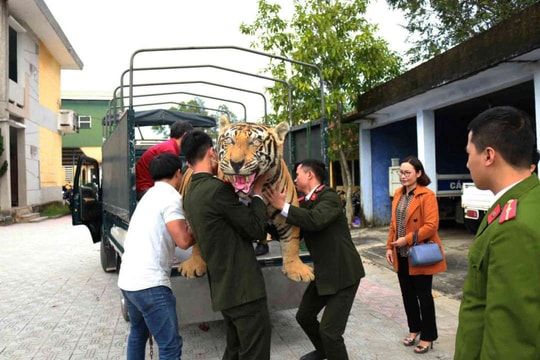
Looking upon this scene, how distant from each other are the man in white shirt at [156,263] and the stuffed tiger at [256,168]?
0.36m

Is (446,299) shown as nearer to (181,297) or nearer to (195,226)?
(181,297)

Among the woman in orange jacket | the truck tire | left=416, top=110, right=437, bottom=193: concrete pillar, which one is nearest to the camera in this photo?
the woman in orange jacket

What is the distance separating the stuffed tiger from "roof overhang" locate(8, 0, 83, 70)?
14874 mm

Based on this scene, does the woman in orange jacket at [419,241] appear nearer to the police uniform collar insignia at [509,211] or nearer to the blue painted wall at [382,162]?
the police uniform collar insignia at [509,211]

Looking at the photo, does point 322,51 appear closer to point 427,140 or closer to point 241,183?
point 427,140

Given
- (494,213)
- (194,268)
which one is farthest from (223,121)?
(494,213)

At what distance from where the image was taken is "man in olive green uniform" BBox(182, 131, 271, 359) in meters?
2.31

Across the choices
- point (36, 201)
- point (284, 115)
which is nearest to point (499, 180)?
point (284, 115)

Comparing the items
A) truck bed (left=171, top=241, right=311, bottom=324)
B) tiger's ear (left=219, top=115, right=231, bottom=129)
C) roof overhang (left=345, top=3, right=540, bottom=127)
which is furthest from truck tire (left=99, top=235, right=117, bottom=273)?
roof overhang (left=345, top=3, right=540, bottom=127)

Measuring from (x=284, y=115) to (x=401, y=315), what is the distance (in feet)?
17.2

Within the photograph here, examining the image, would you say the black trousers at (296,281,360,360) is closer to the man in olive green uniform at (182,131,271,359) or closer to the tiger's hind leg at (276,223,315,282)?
the tiger's hind leg at (276,223,315,282)

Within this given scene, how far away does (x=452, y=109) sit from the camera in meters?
9.32

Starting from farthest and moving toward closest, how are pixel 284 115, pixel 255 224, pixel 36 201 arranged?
pixel 36 201 → pixel 284 115 → pixel 255 224

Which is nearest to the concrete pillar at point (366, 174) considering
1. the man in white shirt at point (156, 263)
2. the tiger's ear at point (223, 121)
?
the tiger's ear at point (223, 121)
